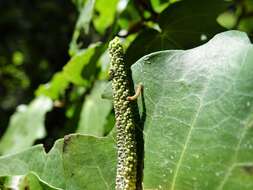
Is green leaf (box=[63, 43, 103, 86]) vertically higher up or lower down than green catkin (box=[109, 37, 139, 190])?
lower down

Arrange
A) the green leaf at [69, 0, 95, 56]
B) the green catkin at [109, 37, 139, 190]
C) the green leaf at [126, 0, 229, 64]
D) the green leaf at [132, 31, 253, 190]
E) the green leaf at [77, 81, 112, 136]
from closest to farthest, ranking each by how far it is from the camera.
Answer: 1. the green leaf at [132, 31, 253, 190]
2. the green catkin at [109, 37, 139, 190]
3. the green leaf at [126, 0, 229, 64]
4. the green leaf at [69, 0, 95, 56]
5. the green leaf at [77, 81, 112, 136]

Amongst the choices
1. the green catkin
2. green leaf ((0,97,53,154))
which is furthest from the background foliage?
the green catkin

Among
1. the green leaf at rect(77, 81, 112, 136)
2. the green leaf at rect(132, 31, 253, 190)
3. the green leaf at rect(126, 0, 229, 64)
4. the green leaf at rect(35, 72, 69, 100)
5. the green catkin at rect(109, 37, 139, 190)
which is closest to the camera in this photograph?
the green leaf at rect(132, 31, 253, 190)

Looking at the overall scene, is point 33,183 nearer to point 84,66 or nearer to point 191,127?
point 191,127

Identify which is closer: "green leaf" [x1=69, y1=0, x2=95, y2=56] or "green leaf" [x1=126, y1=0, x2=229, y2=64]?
"green leaf" [x1=126, y1=0, x2=229, y2=64]

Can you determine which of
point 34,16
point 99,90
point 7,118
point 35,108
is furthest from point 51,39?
point 99,90

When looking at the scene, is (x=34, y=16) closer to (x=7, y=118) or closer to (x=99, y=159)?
(x=7, y=118)

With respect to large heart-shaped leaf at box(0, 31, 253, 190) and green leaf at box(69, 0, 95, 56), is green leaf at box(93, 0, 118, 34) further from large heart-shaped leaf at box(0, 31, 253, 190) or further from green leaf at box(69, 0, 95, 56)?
large heart-shaped leaf at box(0, 31, 253, 190)
